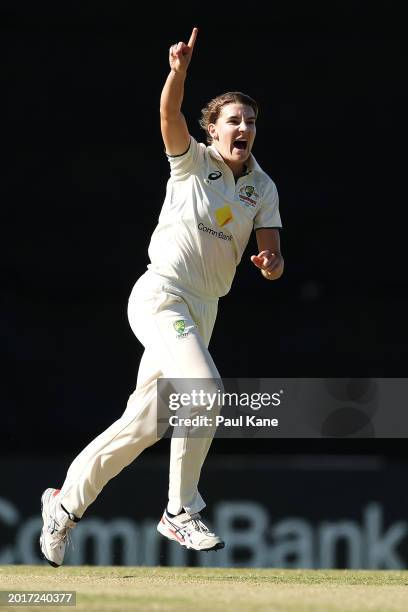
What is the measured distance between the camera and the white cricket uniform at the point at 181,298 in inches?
194

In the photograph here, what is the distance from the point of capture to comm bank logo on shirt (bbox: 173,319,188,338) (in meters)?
4.87

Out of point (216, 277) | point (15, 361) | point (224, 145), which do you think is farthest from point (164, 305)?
point (15, 361)

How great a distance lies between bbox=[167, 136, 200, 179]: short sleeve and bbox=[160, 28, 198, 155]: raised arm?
0.08 feet

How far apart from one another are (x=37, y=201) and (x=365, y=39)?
2145mm

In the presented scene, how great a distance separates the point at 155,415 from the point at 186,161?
935mm

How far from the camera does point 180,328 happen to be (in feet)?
16.0

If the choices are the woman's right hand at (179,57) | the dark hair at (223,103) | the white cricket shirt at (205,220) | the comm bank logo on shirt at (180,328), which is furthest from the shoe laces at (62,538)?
the woman's right hand at (179,57)

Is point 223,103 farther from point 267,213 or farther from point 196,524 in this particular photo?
point 196,524

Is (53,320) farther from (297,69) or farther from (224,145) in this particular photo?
(224,145)

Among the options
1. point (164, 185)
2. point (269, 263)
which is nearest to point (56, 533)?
point (269, 263)

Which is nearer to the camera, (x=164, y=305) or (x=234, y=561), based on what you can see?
(x=164, y=305)

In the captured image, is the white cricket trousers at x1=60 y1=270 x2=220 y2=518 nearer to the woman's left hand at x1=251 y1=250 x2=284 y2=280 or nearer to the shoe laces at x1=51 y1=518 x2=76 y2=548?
the shoe laces at x1=51 y1=518 x2=76 y2=548

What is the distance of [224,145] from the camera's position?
16.7 feet

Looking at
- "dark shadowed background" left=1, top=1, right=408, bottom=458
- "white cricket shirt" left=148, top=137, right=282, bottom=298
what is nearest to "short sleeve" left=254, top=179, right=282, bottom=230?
"white cricket shirt" left=148, top=137, right=282, bottom=298
